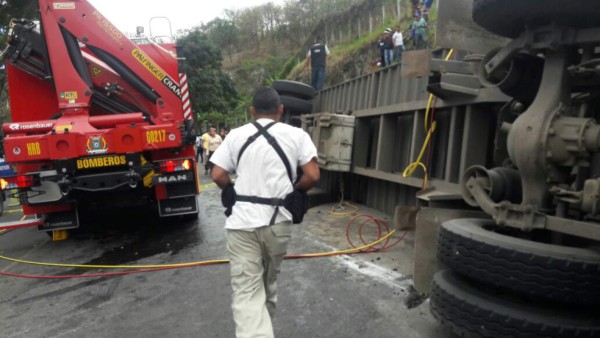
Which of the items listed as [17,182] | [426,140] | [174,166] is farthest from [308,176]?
[17,182]

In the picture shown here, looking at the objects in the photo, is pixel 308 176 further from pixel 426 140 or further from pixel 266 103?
pixel 426 140

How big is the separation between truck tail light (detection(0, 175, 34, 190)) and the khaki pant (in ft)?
13.2

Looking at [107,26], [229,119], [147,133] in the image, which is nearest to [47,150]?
[147,133]

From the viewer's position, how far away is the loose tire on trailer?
9.62m

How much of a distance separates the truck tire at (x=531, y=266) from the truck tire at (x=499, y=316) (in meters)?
0.09

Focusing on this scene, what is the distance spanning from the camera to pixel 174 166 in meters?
6.16

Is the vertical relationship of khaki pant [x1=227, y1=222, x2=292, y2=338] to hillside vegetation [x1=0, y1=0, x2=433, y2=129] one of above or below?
below

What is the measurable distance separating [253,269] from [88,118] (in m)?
4.26

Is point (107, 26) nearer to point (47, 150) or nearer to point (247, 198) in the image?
point (47, 150)

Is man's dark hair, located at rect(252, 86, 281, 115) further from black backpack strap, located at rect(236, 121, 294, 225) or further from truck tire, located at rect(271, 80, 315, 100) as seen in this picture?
truck tire, located at rect(271, 80, 315, 100)

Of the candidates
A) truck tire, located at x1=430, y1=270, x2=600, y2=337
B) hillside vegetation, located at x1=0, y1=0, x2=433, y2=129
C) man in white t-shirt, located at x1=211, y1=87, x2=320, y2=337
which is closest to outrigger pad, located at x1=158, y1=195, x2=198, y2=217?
man in white t-shirt, located at x1=211, y1=87, x2=320, y2=337

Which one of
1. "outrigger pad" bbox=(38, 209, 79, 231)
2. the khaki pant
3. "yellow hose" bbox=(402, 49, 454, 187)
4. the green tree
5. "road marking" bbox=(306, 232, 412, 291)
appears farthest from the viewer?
the green tree

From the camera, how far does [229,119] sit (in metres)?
41.0

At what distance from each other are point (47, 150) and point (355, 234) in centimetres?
403
